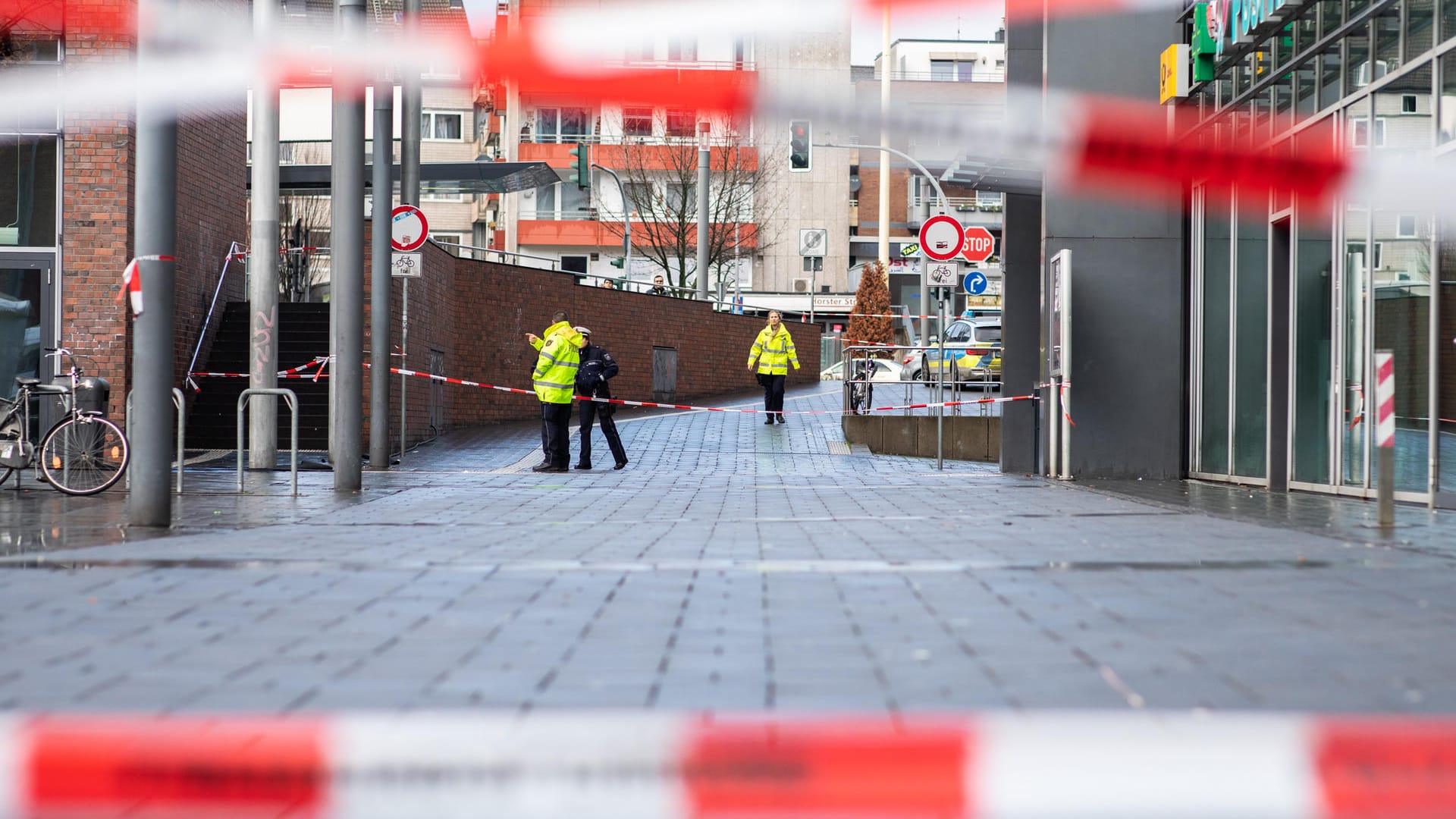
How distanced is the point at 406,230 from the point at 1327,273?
388 inches

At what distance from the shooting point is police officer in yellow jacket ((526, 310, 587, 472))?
1825 cm

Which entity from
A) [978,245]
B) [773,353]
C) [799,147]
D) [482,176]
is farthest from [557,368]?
[482,176]

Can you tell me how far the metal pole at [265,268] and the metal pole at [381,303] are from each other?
3.30 feet

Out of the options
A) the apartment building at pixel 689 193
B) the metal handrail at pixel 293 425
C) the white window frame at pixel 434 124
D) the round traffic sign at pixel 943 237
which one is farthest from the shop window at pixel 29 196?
the white window frame at pixel 434 124

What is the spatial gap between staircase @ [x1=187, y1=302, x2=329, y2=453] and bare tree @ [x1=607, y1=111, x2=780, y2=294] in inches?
912

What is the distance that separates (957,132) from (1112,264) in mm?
11896

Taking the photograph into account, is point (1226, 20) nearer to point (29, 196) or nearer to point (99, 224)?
point (99, 224)

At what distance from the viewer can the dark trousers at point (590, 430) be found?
60.8 feet

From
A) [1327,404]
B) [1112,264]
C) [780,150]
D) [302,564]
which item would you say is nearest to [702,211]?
[780,150]

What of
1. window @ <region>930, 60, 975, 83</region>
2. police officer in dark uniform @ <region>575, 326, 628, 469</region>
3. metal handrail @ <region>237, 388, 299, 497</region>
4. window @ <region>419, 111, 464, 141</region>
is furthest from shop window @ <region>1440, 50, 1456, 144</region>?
window @ <region>930, 60, 975, 83</region>

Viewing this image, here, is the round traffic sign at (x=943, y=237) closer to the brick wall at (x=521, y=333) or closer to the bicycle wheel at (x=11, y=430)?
the brick wall at (x=521, y=333)

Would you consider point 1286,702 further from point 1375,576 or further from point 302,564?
point 302,564

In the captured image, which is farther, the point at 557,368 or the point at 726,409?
the point at 726,409

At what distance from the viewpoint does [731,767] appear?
3.71 m
